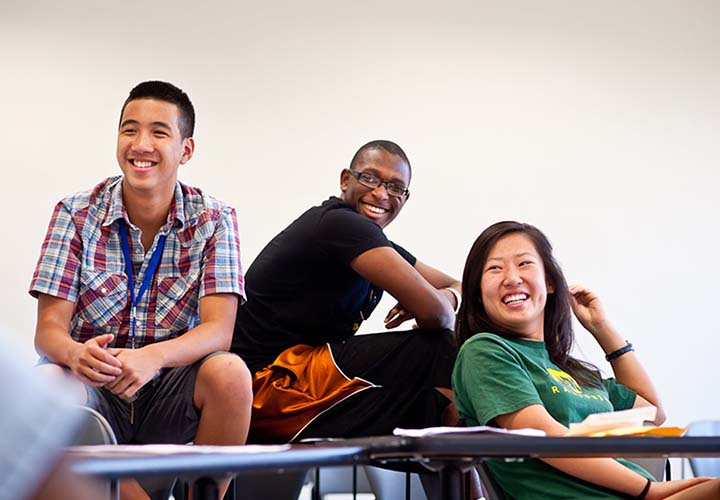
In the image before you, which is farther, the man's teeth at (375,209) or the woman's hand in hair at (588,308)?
the man's teeth at (375,209)

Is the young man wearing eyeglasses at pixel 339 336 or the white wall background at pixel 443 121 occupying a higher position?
the white wall background at pixel 443 121

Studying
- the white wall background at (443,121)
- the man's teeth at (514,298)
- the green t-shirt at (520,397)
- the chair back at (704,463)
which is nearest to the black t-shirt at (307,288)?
the man's teeth at (514,298)

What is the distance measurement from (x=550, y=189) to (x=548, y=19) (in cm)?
82

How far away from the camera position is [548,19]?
4.61 metres

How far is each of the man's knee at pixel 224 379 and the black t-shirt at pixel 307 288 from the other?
51 cm

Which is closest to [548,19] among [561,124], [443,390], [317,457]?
[561,124]

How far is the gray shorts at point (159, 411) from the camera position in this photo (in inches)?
82.3

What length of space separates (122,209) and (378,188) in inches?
35.6

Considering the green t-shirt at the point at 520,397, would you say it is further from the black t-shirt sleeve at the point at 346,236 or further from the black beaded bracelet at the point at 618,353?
the black t-shirt sleeve at the point at 346,236

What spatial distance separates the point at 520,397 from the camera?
168 centimetres

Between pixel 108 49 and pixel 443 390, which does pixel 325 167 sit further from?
pixel 443 390

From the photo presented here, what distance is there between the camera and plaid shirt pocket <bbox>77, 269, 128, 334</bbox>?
223 cm

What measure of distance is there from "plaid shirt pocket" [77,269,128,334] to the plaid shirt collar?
13cm

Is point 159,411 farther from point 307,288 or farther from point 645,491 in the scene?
point 645,491
